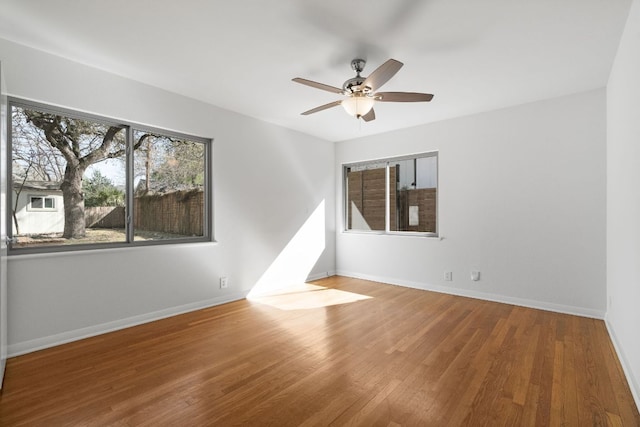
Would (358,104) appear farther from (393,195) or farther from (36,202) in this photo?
(36,202)

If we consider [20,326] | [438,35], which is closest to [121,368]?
[20,326]

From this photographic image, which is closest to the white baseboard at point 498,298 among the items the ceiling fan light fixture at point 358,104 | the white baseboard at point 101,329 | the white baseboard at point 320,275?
the white baseboard at point 320,275

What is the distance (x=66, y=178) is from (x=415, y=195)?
4.32 m

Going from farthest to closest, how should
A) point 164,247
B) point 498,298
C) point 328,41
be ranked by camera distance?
point 498,298, point 164,247, point 328,41

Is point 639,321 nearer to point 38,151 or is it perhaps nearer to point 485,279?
point 485,279

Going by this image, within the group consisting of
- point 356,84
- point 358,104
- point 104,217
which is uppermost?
point 356,84

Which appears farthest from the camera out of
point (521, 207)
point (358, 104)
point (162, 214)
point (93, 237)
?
point (521, 207)

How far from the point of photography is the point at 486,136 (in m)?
4.02

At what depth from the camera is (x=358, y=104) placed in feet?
8.82

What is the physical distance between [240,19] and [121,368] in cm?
267

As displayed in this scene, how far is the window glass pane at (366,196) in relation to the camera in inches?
207

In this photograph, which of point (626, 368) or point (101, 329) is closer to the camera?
point (626, 368)

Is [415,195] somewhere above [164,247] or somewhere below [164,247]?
above

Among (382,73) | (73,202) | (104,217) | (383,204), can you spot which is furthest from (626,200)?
(73,202)
